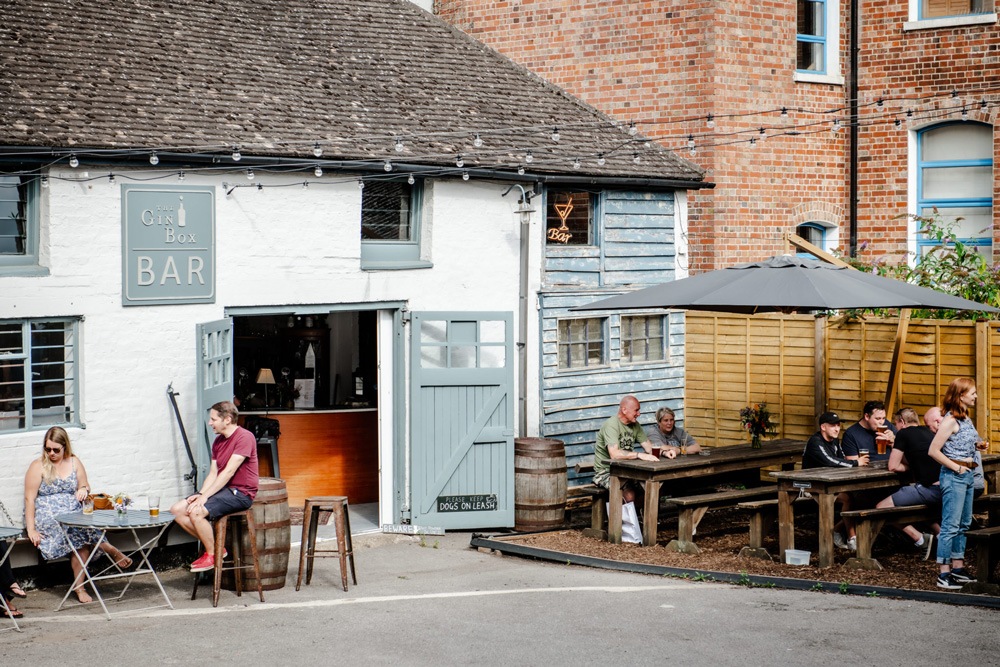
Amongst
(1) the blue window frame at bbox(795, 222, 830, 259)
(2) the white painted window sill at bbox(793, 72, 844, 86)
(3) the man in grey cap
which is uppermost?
(2) the white painted window sill at bbox(793, 72, 844, 86)

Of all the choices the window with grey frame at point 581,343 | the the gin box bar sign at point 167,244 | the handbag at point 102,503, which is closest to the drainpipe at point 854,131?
the window with grey frame at point 581,343

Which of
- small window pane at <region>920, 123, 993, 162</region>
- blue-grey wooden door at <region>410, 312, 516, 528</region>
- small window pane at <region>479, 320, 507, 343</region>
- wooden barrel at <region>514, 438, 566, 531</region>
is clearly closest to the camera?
blue-grey wooden door at <region>410, 312, 516, 528</region>

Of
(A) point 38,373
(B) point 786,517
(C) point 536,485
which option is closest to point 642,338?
(C) point 536,485

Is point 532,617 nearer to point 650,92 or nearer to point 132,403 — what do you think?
point 132,403

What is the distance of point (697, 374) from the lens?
17.0 meters

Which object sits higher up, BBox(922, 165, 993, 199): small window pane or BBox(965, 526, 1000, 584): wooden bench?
BBox(922, 165, 993, 199): small window pane

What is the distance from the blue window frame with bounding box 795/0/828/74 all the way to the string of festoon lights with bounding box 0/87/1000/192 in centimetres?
74

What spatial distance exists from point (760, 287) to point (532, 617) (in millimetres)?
4046

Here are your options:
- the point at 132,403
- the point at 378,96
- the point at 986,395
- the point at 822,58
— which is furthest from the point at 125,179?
the point at 822,58

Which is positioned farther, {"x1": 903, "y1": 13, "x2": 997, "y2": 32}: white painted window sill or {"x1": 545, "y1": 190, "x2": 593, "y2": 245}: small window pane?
{"x1": 903, "y1": 13, "x2": 997, "y2": 32}: white painted window sill

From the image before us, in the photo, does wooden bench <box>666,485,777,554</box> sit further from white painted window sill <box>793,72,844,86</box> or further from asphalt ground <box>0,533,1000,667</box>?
white painted window sill <box>793,72,844,86</box>

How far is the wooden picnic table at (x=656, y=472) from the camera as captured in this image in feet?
40.4

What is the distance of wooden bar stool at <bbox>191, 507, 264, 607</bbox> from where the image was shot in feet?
33.3

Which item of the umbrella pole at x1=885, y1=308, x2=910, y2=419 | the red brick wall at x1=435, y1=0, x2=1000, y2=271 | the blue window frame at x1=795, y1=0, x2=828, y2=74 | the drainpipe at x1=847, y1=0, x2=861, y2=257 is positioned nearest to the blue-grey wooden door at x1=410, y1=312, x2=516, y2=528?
the umbrella pole at x1=885, y1=308, x2=910, y2=419
